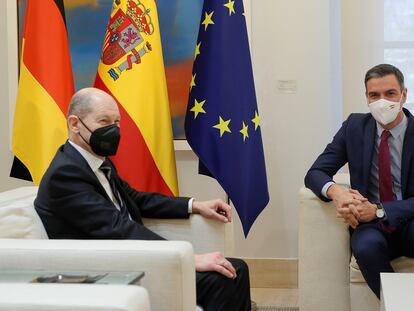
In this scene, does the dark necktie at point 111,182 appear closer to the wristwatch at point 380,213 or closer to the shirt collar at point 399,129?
the wristwatch at point 380,213

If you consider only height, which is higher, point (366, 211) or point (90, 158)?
point (90, 158)

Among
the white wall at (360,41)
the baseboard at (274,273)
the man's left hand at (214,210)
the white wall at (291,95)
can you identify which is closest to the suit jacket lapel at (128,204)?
the man's left hand at (214,210)

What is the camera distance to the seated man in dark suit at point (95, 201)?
7.82 feet

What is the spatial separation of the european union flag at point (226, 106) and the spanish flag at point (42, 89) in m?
0.68

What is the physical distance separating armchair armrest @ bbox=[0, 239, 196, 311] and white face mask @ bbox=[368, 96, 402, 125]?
143 cm

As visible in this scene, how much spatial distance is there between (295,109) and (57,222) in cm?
201

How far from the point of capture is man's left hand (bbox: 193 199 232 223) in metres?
2.75

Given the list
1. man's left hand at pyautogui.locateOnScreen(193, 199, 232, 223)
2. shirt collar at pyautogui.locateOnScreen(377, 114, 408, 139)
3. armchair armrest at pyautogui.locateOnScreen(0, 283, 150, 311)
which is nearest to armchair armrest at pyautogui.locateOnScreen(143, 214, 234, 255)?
man's left hand at pyautogui.locateOnScreen(193, 199, 232, 223)

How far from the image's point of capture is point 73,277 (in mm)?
1811

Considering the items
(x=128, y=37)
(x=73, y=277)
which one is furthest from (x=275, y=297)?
(x=73, y=277)

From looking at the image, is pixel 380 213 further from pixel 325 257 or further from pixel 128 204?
pixel 128 204

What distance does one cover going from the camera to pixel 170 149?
11.6 feet

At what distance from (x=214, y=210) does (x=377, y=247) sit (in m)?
0.71

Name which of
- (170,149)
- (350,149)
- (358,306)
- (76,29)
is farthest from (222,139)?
(76,29)
